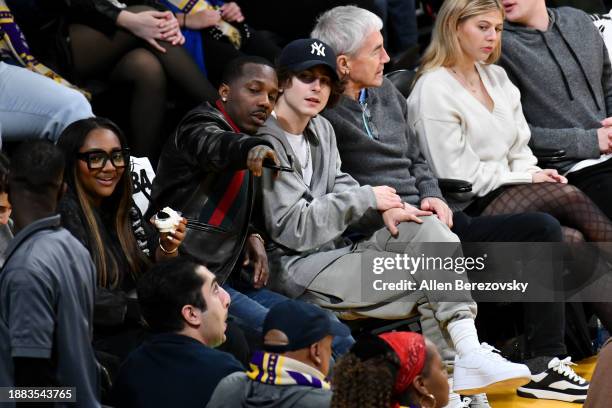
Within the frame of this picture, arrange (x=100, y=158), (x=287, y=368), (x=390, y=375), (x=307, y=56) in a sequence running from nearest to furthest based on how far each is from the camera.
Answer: (x=390, y=375)
(x=287, y=368)
(x=100, y=158)
(x=307, y=56)

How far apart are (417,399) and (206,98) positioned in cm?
247

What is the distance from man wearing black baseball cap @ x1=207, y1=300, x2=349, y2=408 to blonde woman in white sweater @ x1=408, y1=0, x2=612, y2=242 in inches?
78.1

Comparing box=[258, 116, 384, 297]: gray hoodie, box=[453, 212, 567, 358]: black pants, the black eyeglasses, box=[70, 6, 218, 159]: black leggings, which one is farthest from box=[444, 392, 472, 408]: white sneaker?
box=[70, 6, 218, 159]: black leggings

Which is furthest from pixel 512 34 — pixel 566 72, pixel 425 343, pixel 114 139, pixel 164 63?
pixel 425 343

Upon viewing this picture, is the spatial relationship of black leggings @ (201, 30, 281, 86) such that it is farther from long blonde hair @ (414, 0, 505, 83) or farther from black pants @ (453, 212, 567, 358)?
black pants @ (453, 212, 567, 358)

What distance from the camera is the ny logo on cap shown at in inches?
188

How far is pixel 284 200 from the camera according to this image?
4.62 m

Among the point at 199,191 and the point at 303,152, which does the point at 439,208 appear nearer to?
the point at 303,152

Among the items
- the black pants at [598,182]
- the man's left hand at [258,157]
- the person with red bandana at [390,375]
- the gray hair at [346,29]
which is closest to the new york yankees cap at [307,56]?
the gray hair at [346,29]

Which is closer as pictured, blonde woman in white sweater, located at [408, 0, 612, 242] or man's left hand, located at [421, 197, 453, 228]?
man's left hand, located at [421, 197, 453, 228]

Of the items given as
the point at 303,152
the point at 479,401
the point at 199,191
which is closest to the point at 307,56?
the point at 303,152

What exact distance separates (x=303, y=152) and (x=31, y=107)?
1.03 m

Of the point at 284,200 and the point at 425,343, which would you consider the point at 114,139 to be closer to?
the point at 284,200

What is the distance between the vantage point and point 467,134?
5.39 meters
